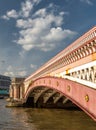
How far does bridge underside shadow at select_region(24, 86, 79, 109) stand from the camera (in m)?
68.7

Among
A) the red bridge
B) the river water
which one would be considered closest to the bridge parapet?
the red bridge

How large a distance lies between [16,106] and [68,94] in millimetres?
51806

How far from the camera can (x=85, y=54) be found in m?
30.0

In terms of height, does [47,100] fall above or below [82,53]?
below

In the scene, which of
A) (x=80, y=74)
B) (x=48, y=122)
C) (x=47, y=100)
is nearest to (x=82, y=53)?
(x=80, y=74)

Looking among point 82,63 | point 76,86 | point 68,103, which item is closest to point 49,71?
point 68,103

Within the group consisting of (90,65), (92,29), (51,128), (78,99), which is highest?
(92,29)

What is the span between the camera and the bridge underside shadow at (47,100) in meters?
68.7

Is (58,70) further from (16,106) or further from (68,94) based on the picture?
(16,106)

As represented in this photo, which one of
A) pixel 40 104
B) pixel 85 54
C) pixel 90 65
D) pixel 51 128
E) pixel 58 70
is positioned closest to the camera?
pixel 90 65

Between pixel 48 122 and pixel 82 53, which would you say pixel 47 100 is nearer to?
pixel 48 122

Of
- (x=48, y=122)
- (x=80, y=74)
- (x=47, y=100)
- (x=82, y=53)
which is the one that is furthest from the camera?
(x=47, y=100)

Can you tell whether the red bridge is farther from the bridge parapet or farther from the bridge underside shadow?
the bridge underside shadow

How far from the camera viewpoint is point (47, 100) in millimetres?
72438
